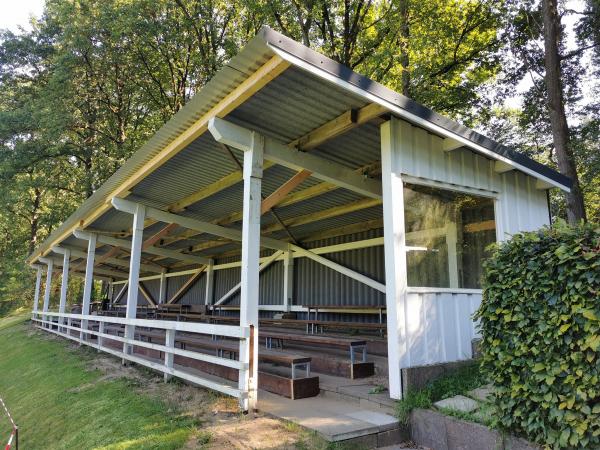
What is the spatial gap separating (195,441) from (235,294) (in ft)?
32.2

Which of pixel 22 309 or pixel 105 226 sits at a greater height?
pixel 105 226

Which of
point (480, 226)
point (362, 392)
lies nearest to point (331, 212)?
point (480, 226)

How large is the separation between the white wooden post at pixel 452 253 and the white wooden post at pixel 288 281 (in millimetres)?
5916

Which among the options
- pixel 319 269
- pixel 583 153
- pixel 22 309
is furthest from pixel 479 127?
pixel 22 309

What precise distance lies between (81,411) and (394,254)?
4365 mm

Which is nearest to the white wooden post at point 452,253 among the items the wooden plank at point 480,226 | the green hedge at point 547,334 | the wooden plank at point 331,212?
the wooden plank at point 480,226

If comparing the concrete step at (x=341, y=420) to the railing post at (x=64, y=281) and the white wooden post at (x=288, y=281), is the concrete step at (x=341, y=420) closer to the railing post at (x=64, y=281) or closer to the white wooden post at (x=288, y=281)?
the white wooden post at (x=288, y=281)

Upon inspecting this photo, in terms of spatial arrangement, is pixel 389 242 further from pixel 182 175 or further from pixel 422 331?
pixel 182 175

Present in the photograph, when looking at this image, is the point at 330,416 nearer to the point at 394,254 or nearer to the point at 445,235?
the point at 394,254

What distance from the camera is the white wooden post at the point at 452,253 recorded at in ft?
16.7

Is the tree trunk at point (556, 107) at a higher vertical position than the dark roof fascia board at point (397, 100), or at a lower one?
higher

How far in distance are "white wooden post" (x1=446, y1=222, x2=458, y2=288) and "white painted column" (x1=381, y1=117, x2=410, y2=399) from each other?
922 mm

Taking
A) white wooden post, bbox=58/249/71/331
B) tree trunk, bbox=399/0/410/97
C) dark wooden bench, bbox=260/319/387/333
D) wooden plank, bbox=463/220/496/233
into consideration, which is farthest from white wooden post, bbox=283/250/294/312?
white wooden post, bbox=58/249/71/331

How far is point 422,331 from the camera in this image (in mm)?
4520
